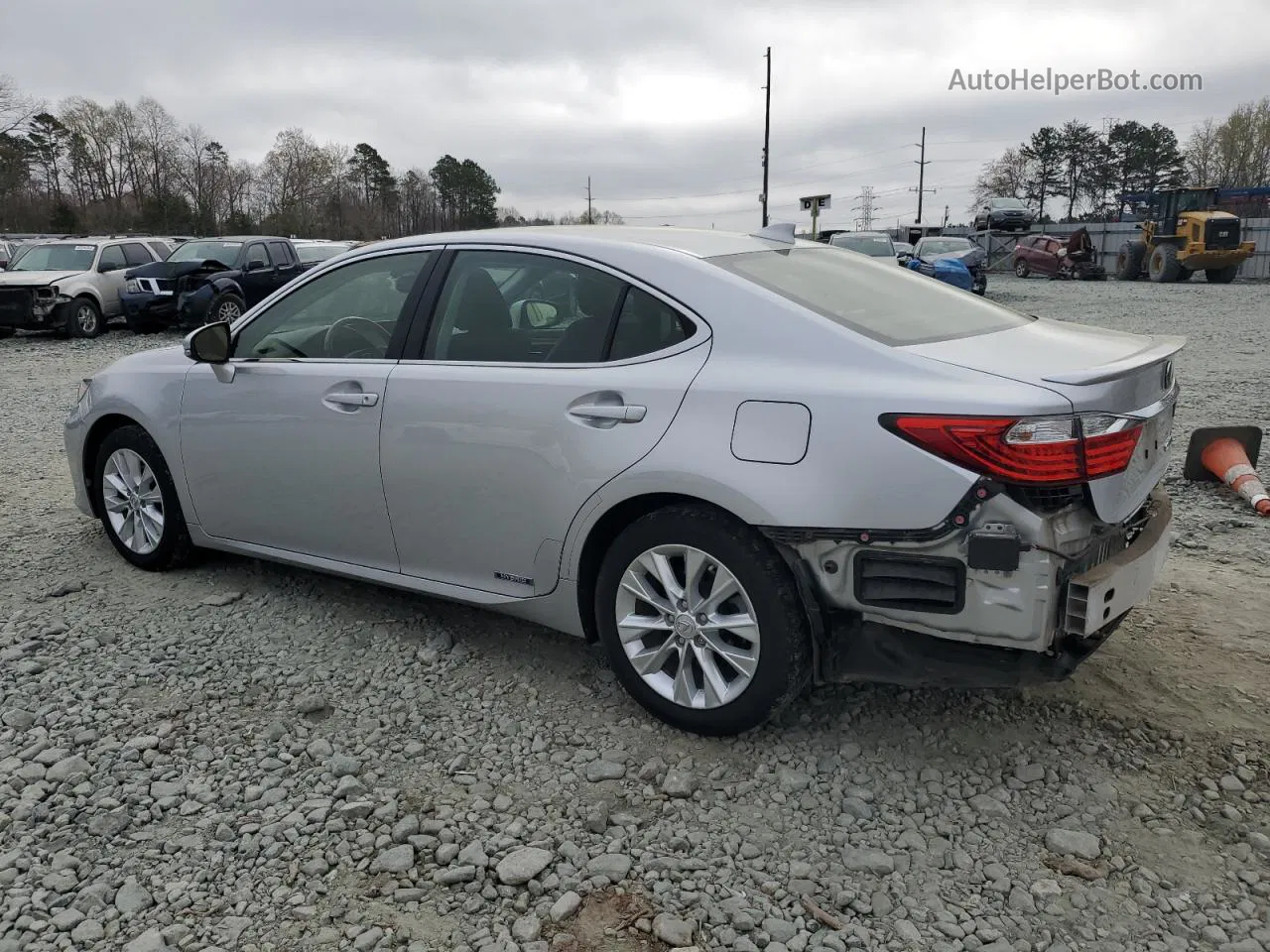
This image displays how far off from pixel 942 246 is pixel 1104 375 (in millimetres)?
24998

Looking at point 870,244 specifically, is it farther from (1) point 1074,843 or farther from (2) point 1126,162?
(2) point 1126,162

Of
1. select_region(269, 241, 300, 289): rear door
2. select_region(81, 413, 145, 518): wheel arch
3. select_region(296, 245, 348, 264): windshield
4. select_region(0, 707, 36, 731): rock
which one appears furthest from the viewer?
select_region(296, 245, 348, 264): windshield

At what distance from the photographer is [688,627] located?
3.14m

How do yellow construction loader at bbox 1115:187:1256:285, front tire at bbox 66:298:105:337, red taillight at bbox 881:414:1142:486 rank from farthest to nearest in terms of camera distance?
yellow construction loader at bbox 1115:187:1256:285, front tire at bbox 66:298:105:337, red taillight at bbox 881:414:1142:486

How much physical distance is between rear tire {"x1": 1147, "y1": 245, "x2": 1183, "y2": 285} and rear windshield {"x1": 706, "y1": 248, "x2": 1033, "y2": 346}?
1161 inches

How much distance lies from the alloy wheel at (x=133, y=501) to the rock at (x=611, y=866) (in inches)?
119

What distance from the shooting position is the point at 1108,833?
276 cm

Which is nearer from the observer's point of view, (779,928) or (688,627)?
(779,928)

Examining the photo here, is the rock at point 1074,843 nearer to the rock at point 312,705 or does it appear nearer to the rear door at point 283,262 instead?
the rock at point 312,705

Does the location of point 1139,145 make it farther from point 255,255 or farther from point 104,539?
point 104,539

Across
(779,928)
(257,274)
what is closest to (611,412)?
(779,928)

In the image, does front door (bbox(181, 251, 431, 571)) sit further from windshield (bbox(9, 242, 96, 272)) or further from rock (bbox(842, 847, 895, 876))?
windshield (bbox(9, 242, 96, 272))

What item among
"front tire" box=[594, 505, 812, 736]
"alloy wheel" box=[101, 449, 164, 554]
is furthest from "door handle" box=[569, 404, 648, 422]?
"alloy wheel" box=[101, 449, 164, 554]

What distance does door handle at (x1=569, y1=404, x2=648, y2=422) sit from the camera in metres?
3.17
